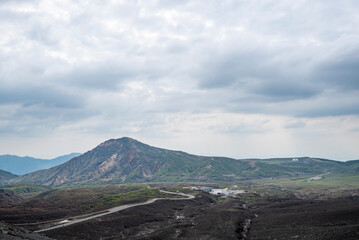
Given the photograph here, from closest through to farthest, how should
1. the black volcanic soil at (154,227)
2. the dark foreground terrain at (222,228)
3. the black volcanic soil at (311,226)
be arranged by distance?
the black volcanic soil at (311,226), the dark foreground terrain at (222,228), the black volcanic soil at (154,227)

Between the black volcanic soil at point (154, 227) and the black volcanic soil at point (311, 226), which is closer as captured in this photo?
the black volcanic soil at point (311, 226)

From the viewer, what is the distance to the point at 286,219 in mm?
102062

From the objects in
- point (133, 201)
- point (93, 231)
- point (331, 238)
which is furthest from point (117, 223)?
point (331, 238)

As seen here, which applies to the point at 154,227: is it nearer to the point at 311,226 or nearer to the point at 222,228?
the point at 222,228

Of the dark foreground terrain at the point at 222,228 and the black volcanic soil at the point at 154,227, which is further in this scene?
the black volcanic soil at the point at 154,227

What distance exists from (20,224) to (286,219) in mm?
92303

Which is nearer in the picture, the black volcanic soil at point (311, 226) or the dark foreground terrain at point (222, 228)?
the black volcanic soil at point (311, 226)

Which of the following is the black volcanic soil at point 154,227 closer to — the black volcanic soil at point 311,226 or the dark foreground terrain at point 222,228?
the dark foreground terrain at point 222,228

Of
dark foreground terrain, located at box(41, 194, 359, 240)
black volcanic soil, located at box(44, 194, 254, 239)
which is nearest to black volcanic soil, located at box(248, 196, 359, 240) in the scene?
dark foreground terrain, located at box(41, 194, 359, 240)

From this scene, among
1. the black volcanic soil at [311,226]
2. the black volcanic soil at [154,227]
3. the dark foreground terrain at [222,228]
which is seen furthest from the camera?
the black volcanic soil at [154,227]

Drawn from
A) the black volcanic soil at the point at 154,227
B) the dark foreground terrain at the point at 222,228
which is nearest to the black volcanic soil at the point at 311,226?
the dark foreground terrain at the point at 222,228

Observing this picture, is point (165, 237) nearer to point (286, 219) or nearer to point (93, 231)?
point (93, 231)

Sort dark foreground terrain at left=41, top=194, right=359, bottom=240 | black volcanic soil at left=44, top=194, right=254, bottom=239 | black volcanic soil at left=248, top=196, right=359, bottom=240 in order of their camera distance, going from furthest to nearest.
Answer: black volcanic soil at left=44, top=194, right=254, bottom=239 < dark foreground terrain at left=41, top=194, right=359, bottom=240 < black volcanic soil at left=248, top=196, right=359, bottom=240

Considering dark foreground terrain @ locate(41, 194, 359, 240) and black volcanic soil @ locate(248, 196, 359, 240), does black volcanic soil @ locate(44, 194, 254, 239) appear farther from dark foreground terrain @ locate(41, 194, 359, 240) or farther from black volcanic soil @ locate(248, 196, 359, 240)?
black volcanic soil @ locate(248, 196, 359, 240)
